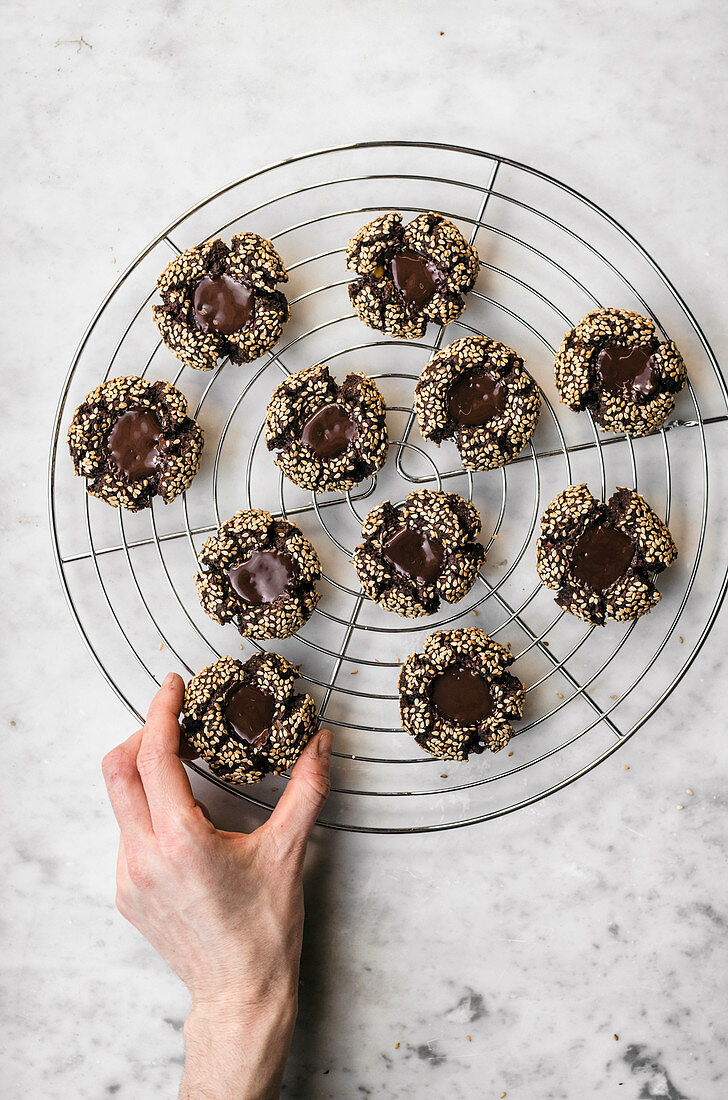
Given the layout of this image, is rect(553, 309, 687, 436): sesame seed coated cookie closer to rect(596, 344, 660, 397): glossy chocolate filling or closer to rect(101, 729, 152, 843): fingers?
rect(596, 344, 660, 397): glossy chocolate filling

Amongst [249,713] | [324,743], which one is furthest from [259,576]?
[324,743]

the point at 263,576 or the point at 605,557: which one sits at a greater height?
the point at 605,557

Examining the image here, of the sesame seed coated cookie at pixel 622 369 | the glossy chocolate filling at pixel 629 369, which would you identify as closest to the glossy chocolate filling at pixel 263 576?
the sesame seed coated cookie at pixel 622 369

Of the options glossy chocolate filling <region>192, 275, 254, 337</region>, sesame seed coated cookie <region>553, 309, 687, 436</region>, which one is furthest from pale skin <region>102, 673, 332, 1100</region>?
sesame seed coated cookie <region>553, 309, 687, 436</region>

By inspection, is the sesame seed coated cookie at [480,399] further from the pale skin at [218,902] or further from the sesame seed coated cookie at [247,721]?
the pale skin at [218,902]

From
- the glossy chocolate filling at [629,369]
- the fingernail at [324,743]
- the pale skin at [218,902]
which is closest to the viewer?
the pale skin at [218,902]

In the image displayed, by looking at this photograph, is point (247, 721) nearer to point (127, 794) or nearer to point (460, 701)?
point (127, 794)

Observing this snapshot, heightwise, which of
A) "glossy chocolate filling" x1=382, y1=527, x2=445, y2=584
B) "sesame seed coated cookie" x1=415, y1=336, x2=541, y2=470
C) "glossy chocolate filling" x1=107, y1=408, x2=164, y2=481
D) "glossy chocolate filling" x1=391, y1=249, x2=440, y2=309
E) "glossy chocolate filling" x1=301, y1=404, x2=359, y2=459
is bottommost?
"glossy chocolate filling" x1=382, y1=527, x2=445, y2=584
